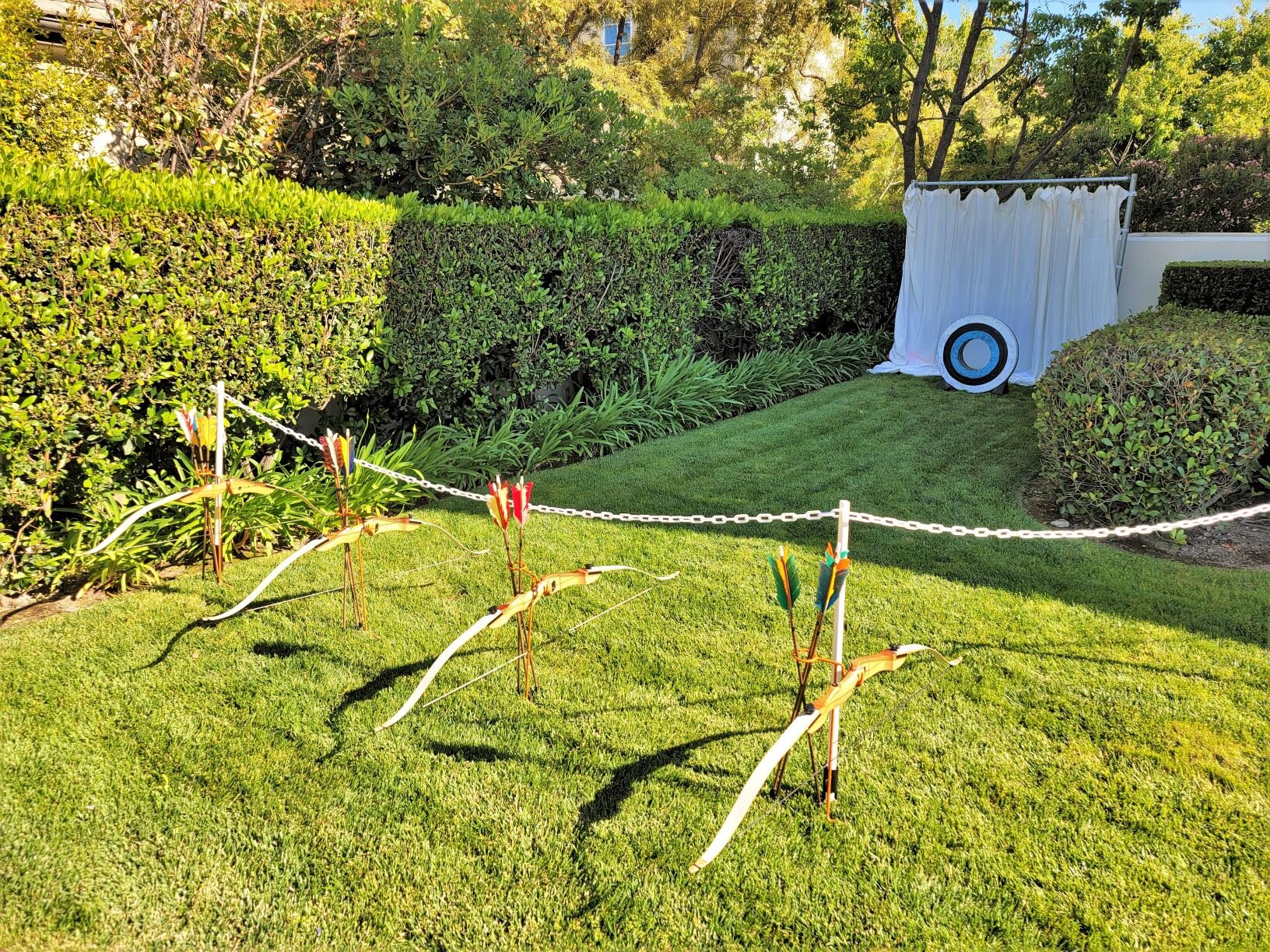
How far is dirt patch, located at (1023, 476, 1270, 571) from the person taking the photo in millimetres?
5227

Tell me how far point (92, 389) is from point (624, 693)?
10.3ft

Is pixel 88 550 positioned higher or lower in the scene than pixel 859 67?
lower

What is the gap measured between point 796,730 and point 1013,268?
31.4ft

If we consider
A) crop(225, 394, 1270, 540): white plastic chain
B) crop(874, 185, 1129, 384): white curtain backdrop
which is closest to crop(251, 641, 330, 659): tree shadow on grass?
crop(225, 394, 1270, 540): white plastic chain

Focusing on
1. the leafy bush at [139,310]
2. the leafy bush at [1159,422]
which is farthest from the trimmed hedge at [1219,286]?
the leafy bush at [139,310]

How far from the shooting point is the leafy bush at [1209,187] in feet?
56.0

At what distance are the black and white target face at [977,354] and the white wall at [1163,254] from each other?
6.13 feet

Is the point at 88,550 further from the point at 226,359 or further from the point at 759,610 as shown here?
the point at 759,610

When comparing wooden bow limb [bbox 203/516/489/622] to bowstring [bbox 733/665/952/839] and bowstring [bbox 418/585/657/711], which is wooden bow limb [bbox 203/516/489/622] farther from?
bowstring [bbox 733/665/952/839]

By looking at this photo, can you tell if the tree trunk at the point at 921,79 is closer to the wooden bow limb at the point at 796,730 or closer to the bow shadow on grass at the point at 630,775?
the bow shadow on grass at the point at 630,775

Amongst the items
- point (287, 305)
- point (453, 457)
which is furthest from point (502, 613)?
point (453, 457)

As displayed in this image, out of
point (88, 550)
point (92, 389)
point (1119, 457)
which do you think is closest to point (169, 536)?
point (88, 550)

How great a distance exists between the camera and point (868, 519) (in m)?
3.41

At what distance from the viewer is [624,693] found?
377cm
